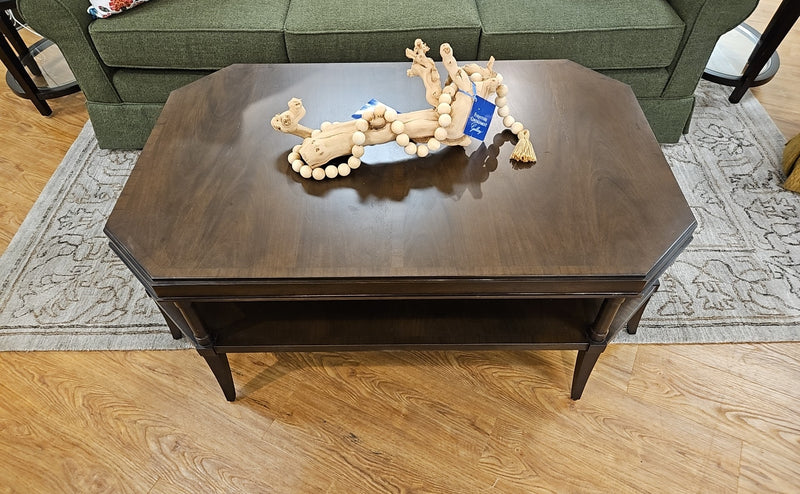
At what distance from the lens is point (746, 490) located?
115 centimetres

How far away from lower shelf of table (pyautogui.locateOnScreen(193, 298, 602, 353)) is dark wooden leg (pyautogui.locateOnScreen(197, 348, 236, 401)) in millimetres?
33

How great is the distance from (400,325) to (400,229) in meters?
0.26

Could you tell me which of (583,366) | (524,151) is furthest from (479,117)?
(583,366)

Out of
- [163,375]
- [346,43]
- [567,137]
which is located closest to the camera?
[567,137]

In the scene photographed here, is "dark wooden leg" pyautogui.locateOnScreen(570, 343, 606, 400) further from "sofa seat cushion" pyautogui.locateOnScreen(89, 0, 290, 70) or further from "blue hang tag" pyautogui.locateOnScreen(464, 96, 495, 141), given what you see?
"sofa seat cushion" pyautogui.locateOnScreen(89, 0, 290, 70)

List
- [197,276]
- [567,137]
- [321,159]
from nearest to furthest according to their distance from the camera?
[197,276], [321,159], [567,137]

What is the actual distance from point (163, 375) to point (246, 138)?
64 centimetres

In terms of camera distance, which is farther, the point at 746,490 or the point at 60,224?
the point at 60,224

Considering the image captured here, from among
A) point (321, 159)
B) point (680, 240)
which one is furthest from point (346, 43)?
point (680, 240)

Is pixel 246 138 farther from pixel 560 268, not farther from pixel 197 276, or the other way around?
pixel 560 268

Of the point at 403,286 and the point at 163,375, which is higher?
the point at 403,286

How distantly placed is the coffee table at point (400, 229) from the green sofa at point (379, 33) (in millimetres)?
408

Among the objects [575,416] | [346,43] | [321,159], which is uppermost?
[321,159]

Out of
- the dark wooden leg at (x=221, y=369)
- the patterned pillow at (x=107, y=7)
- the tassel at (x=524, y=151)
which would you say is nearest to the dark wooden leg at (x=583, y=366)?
the tassel at (x=524, y=151)
